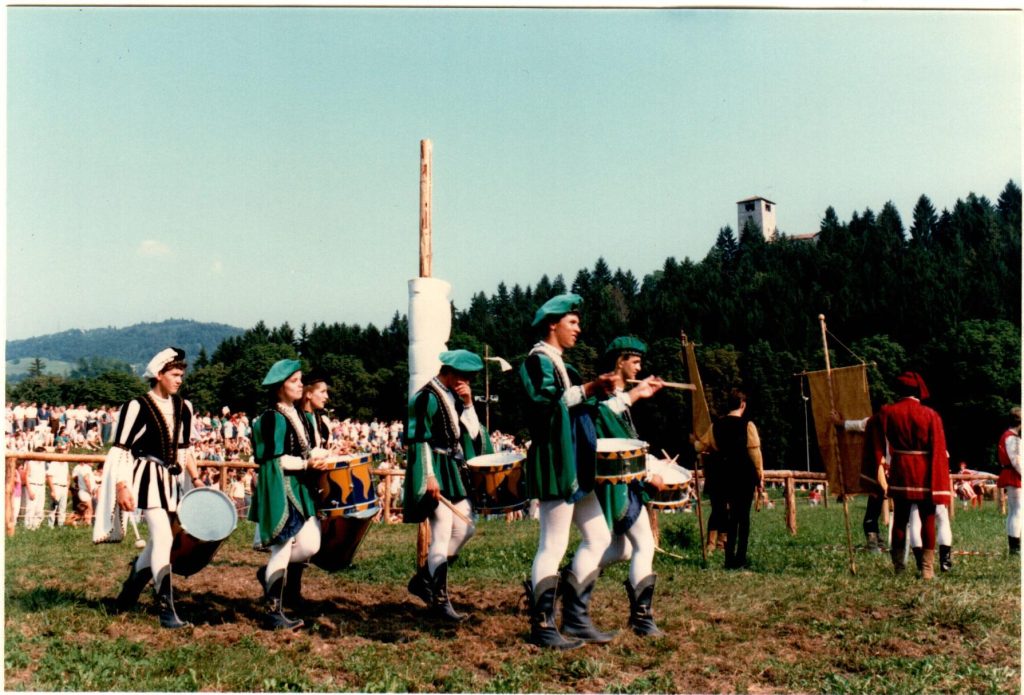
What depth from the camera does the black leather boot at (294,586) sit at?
23.8 ft

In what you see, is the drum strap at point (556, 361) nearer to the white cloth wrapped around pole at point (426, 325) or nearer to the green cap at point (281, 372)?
the green cap at point (281, 372)

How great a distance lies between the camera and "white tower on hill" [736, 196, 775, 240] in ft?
427

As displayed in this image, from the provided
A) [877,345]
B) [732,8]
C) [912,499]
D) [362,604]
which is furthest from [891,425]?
[877,345]

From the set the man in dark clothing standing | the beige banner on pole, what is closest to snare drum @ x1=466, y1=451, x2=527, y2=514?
the man in dark clothing standing

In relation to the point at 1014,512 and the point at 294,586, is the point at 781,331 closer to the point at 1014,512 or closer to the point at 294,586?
the point at 1014,512

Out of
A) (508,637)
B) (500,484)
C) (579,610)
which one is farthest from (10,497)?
(579,610)

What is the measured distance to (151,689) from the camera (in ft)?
18.4

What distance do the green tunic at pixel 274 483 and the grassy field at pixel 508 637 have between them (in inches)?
30.9

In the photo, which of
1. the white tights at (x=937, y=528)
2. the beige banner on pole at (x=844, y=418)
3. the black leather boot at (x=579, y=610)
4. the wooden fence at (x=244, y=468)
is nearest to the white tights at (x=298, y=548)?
the black leather boot at (x=579, y=610)

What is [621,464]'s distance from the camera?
6.44 m

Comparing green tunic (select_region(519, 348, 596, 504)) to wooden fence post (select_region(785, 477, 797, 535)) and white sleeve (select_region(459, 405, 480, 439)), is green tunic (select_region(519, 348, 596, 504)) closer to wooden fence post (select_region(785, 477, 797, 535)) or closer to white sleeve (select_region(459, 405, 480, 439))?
white sleeve (select_region(459, 405, 480, 439))

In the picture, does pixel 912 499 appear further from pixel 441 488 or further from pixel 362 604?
pixel 362 604

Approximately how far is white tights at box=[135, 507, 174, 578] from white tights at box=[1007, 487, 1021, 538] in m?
8.97

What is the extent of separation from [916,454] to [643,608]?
3738 mm
